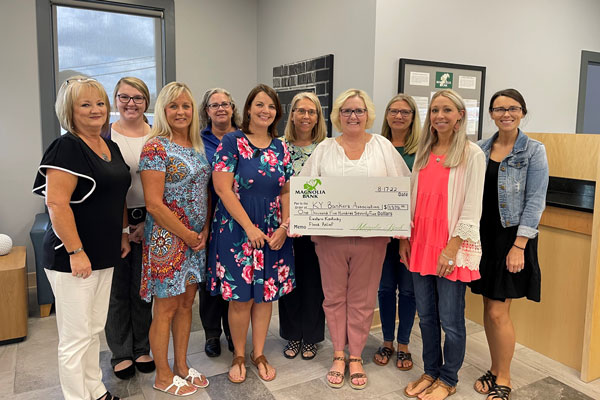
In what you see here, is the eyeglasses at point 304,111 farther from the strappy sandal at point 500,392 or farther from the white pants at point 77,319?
the strappy sandal at point 500,392

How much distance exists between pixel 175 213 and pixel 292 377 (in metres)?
1.08

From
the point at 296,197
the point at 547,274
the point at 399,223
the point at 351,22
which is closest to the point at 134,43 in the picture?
the point at 351,22

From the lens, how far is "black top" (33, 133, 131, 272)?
1752 millimetres

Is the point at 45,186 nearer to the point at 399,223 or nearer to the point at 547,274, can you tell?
the point at 399,223

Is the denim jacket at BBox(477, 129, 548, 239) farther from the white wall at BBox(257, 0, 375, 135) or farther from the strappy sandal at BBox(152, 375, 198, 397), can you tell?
the strappy sandal at BBox(152, 375, 198, 397)

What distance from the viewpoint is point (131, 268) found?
240cm

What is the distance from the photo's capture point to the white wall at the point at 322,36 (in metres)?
3.11

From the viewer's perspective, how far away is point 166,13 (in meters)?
4.06

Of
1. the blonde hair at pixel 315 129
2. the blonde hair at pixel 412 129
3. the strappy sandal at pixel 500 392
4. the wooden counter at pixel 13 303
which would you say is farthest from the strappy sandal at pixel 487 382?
the wooden counter at pixel 13 303

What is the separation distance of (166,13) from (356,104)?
2.62m

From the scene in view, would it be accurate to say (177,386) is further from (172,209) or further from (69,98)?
(69,98)

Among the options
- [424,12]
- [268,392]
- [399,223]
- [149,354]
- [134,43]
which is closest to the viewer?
[399,223]

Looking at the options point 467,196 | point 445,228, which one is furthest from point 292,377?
point 467,196

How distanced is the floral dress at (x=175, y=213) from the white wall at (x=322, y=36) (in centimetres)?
145
